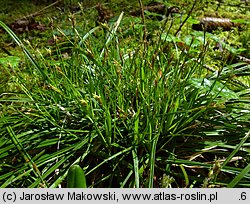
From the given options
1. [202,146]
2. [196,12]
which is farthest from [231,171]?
[196,12]

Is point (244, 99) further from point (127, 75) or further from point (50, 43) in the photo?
point (50, 43)

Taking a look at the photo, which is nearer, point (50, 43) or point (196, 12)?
point (50, 43)

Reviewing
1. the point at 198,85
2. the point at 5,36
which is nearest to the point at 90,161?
the point at 198,85

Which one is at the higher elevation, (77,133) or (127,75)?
(127,75)

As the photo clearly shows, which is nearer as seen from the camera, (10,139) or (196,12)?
(10,139)

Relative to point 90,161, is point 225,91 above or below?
above

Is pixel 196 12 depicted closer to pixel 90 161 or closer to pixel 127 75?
pixel 127 75
